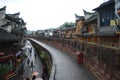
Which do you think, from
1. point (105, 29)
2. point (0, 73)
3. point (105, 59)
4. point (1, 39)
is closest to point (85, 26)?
point (105, 29)

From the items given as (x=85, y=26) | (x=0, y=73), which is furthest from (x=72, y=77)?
(x=85, y=26)

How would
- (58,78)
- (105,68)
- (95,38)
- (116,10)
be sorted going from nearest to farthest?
(105,68), (58,78), (116,10), (95,38)

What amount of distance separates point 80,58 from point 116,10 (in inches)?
303

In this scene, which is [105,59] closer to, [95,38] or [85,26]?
[95,38]

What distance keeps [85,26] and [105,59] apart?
3026cm

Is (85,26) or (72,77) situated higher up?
(85,26)

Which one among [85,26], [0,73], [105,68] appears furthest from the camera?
[85,26]

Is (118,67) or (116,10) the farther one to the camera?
(116,10)

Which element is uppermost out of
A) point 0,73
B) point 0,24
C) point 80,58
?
point 0,24

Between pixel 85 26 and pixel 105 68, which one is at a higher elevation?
pixel 85 26

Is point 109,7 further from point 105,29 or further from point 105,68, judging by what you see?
point 105,68

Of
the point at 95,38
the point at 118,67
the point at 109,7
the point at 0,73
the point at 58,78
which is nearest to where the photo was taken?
the point at 118,67

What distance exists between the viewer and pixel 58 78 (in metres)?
13.0

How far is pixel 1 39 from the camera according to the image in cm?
2261
